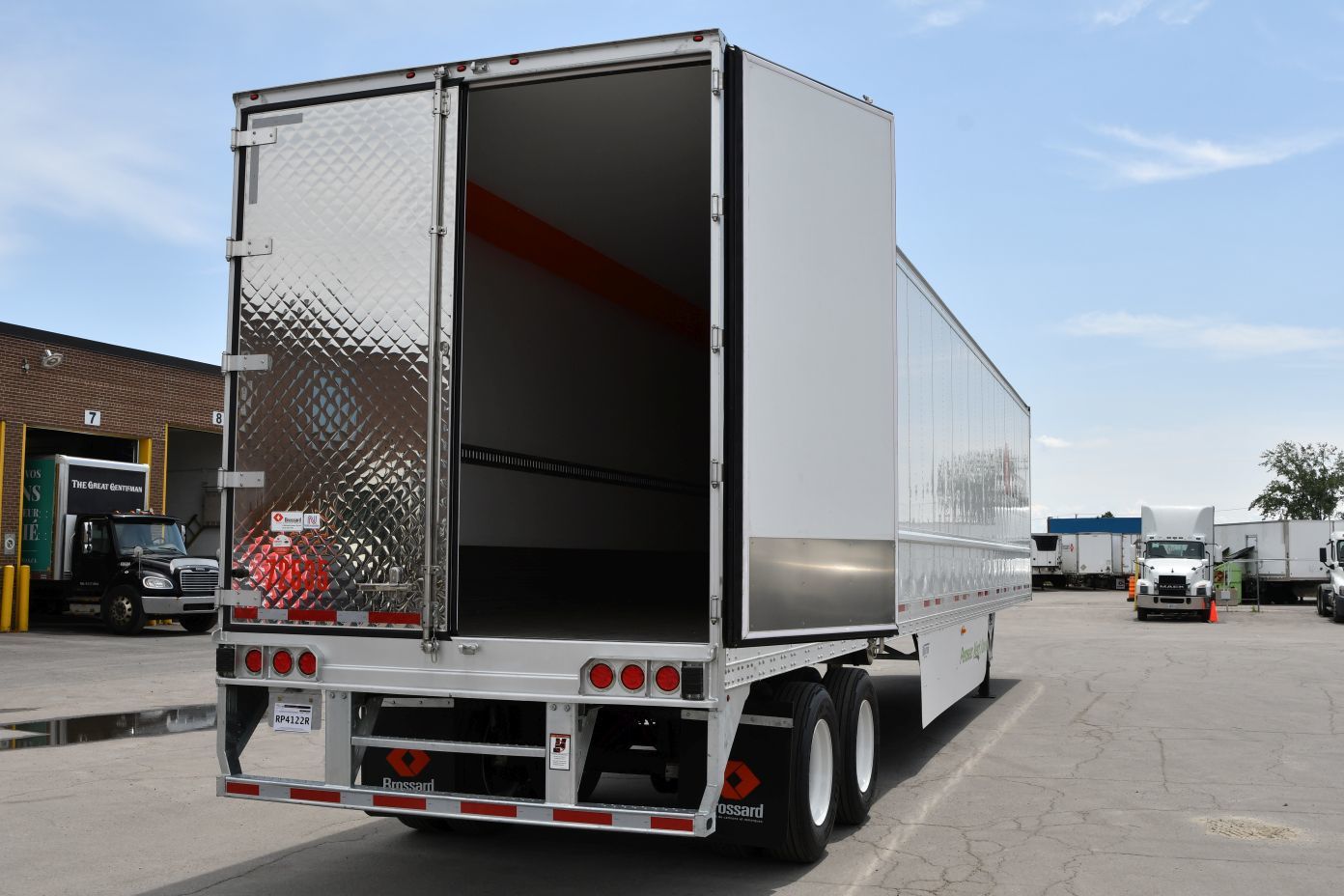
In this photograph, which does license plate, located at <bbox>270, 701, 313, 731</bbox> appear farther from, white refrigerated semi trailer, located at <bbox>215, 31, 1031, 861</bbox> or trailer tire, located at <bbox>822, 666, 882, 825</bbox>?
trailer tire, located at <bbox>822, 666, 882, 825</bbox>

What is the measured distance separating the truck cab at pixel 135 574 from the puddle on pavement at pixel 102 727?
11.6m

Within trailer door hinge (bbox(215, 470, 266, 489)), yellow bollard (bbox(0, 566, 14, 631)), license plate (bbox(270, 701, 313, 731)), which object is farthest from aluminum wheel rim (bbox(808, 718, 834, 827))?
yellow bollard (bbox(0, 566, 14, 631))

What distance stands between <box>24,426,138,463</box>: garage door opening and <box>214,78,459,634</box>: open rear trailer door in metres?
26.8

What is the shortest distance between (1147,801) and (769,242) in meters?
5.18

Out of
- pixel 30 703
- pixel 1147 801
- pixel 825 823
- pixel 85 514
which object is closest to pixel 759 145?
pixel 825 823

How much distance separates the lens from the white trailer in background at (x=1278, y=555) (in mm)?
40719

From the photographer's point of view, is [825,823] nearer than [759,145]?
No

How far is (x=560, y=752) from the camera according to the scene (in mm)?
5387

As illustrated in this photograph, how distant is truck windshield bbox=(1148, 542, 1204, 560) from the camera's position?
106 feet

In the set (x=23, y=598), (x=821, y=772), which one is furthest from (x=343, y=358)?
(x=23, y=598)

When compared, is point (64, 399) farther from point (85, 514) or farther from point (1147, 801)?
point (1147, 801)

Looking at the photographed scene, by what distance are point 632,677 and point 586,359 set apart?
498cm

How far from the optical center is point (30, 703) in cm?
1366

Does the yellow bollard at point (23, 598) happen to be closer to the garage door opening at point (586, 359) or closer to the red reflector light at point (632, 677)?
the garage door opening at point (586, 359)
